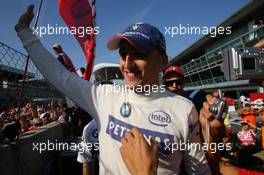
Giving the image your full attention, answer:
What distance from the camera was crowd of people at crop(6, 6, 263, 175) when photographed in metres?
1.55

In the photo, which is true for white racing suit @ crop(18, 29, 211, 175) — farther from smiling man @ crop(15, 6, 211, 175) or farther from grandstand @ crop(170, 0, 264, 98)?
grandstand @ crop(170, 0, 264, 98)

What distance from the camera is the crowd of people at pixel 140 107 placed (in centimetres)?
155

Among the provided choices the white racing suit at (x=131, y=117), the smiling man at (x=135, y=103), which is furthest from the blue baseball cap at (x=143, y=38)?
the white racing suit at (x=131, y=117)

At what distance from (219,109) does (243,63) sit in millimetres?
387

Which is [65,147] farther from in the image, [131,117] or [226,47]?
[226,47]

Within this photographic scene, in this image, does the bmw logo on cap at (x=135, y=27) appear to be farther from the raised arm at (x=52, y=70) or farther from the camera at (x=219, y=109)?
the camera at (x=219, y=109)

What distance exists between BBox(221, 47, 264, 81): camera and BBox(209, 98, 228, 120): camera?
25 centimetres

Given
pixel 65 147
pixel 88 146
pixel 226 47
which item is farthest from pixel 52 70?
pixel 226 47

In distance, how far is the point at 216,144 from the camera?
171cm

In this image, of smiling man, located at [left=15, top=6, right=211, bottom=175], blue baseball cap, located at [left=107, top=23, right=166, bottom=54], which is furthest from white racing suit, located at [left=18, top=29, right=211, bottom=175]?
blue baseball cap, located at [left=107, top=23, right=166, bottom=54]

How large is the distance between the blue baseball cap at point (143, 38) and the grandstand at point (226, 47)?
57.7 feet

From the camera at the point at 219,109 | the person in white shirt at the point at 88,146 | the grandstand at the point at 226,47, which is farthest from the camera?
the grandstand at the point at 226,47

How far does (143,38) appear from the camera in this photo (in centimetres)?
163

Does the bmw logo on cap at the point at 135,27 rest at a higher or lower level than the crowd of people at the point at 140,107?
higher
